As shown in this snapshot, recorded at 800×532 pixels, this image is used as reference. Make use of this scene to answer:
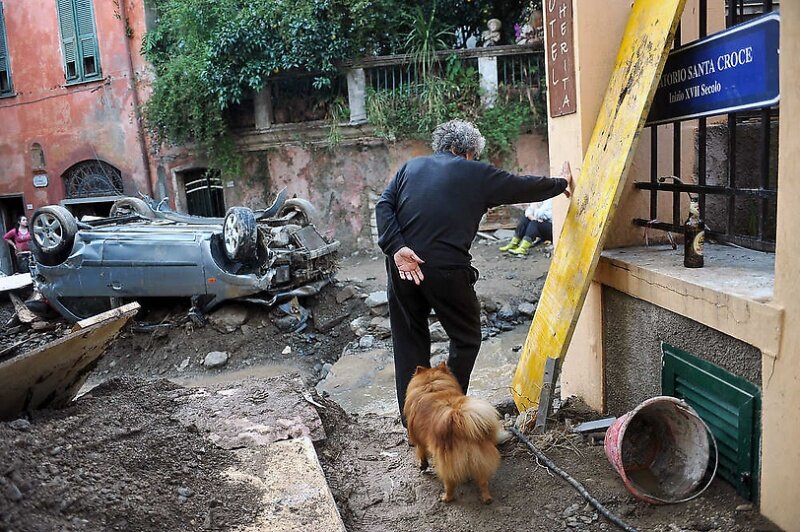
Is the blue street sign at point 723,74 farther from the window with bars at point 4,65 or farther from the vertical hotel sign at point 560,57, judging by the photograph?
the window with bars at point 4,65

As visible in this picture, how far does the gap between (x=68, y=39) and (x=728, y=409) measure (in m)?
18.6

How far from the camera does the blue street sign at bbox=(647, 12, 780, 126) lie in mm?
Result: 2697

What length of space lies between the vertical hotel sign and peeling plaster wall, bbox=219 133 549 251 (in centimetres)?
908

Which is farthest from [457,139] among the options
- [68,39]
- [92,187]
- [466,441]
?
[68,39]

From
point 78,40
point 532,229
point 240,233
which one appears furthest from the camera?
point 78,40

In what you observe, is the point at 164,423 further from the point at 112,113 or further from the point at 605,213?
the point at 112,113

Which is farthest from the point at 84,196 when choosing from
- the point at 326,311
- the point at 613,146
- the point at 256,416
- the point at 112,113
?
the point at 613,146

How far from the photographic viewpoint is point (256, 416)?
3799mm

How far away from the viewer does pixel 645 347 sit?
3.45 m

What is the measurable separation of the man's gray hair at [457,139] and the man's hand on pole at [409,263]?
70 cm

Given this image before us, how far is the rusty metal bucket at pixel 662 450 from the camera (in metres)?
2.89

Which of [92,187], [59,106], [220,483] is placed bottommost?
[220,483]

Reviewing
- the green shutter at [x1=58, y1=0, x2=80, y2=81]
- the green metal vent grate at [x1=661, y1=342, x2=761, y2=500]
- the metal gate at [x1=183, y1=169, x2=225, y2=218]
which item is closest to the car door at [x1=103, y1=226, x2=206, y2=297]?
the metal gate at [x1=183, y1=169, x2=225, y2=218]

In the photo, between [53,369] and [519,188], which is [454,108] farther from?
[53,369]
